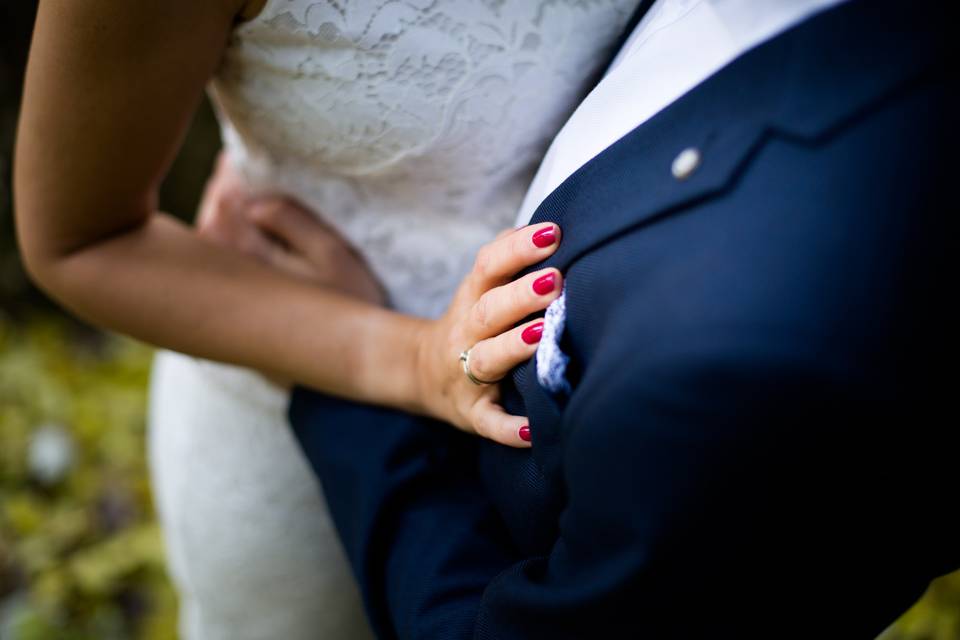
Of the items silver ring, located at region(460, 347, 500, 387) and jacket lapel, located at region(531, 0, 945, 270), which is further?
silver ring, located at region(460, 347, 500, 387)

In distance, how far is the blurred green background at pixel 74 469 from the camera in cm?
196

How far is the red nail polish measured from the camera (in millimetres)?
618

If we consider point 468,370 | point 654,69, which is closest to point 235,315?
point 468,370

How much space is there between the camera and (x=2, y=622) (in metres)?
1.92

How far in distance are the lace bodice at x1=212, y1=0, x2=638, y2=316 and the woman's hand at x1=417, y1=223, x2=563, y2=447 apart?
17 cm

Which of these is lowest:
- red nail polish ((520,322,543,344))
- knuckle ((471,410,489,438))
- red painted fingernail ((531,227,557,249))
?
knuckle ((471,410,489,438))

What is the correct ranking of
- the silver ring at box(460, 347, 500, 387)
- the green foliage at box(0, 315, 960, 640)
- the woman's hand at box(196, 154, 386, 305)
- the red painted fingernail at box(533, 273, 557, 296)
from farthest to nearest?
the green foliage at box(0, 315, 960, 640) → the woman's hand at box(196, 154, 386, 305) → the silver ring at box(460, 347, 500, 387) → the red painted fingernail at box(533, 273, 557, 296)

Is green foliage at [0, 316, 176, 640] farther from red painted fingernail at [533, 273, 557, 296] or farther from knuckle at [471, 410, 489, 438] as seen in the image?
red painted fingernail at [533, 273, 557, 296]

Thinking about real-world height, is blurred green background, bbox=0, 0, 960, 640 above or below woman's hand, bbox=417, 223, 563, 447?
below

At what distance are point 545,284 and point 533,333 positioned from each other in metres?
0.04

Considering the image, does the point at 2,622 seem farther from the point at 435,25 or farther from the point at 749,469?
the point at 749,469

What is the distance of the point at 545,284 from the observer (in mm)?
611

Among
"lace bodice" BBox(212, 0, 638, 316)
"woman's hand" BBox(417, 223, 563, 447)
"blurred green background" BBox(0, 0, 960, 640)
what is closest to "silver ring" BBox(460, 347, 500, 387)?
"woman's hand" BBox(417, 223, 563, 447)

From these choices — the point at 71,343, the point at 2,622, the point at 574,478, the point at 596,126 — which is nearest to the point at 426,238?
the point at 596,126
